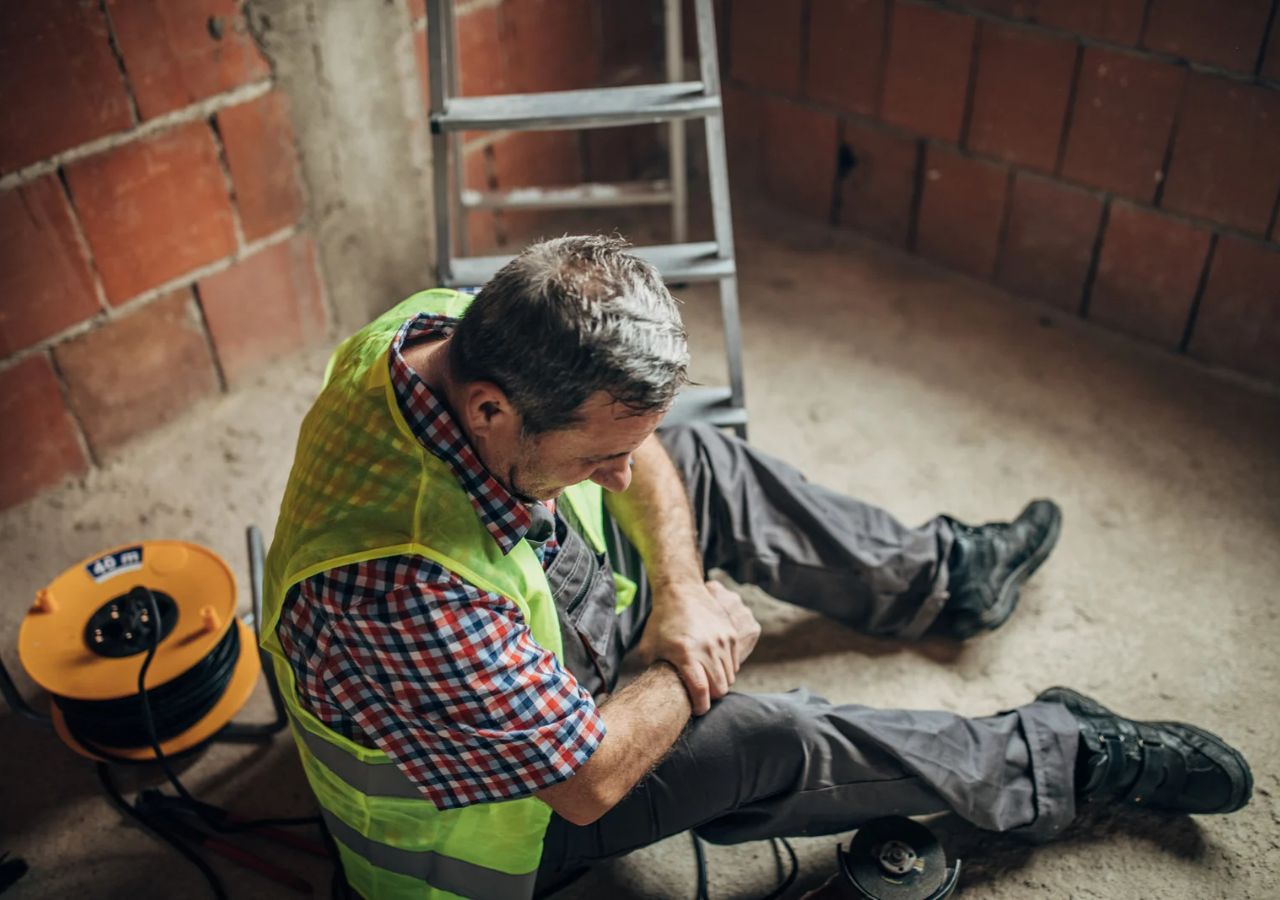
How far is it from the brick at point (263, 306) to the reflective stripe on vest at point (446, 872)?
4.96ft

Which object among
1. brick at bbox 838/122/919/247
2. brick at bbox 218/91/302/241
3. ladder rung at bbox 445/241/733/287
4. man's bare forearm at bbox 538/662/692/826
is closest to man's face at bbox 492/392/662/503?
man's bare forearm at bbox 538/662/692/826

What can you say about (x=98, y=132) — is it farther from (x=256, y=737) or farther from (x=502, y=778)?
(x=502, y=778)

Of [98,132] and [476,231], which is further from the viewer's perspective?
[476,231]

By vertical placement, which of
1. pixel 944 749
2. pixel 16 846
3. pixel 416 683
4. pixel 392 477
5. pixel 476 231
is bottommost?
pixel 16 846

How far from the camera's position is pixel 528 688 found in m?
1.24

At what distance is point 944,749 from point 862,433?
1.07 m

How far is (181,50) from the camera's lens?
92.0 inches

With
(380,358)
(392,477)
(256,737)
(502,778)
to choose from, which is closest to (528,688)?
(502,778)

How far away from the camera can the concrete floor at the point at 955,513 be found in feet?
5.81

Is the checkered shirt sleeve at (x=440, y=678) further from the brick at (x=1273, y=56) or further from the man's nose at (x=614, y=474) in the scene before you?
the brick at (x=1273, y=56)

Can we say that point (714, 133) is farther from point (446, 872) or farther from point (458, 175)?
point (446, 872)

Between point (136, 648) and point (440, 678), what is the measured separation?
0.85 meters

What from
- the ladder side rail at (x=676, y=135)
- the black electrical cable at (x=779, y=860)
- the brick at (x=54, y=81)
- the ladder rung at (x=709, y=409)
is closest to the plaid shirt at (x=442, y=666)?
the black electrical cable at (x=779, y=860)

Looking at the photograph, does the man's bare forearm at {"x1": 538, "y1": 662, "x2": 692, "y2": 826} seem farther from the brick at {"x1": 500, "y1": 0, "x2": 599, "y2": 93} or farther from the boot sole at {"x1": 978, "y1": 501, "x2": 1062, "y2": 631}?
the brick at {"x1": 500, "y1": 0, "x2": 599, "y2": 93}
